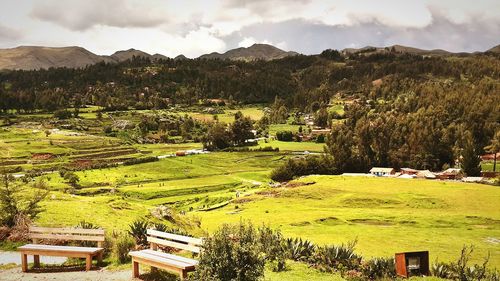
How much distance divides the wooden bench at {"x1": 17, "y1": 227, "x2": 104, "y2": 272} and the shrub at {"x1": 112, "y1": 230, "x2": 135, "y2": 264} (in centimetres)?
66

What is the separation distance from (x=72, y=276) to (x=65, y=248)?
1508 millimetres

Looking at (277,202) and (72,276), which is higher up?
(72,276)

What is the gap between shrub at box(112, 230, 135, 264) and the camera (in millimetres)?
18703

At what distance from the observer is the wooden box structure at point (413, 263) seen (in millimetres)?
17219

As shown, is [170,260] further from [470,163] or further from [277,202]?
[470,163]

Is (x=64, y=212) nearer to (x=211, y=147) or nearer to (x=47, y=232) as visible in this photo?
(x=47, y=232)

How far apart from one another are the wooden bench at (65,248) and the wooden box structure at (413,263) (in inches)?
477

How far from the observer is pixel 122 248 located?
1873 cm

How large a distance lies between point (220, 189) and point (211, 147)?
2597 inches

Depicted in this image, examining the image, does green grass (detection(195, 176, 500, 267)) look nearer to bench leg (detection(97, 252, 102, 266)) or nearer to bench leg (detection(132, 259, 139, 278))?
bench leg (detection(97, 252, 102, 266))

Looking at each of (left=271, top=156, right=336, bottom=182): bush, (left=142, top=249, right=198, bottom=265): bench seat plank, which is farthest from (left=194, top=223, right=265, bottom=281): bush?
(left=271, top=156, right=336, bottom=182): bush

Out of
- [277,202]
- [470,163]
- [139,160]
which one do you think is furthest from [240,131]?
[277,202]

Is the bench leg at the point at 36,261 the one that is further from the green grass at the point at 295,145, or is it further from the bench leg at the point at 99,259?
the green grass at the point at 295,145

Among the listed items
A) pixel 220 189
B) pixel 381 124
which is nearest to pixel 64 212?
pixel 220 189
